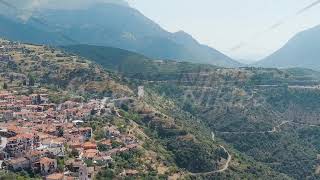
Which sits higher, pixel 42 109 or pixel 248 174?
pixel 42 109

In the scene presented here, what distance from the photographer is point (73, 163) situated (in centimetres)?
4250

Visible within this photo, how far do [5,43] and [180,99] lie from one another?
29508 millimetres

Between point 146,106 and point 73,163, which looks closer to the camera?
point 73,163

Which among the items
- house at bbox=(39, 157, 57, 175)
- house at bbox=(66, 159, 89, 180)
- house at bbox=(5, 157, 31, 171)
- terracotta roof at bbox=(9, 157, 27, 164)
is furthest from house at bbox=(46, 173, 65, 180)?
terracotta roof at bbox=(9, 157, 27, 164)

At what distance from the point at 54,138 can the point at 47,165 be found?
668 centimetres

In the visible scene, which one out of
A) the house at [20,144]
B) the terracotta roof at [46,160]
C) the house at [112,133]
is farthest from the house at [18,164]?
the house at [112,133]

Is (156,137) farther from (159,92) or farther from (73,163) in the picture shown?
(159,92)

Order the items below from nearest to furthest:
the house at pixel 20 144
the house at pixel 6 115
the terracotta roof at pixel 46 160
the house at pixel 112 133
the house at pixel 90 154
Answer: the terracotta roof at pixel 46 160 → the house at pixel 20 144 → the house at pixel 90 154 → the house at pixel 112 133 → the house at pixel 6 115

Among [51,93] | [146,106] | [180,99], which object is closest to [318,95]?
[180,99]

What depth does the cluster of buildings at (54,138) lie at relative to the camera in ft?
135

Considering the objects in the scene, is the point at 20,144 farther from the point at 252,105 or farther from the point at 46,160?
the point at 252,105

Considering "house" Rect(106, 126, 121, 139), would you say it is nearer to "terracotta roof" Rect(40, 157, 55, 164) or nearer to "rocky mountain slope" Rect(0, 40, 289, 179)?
"rocky mountain slope" Rect(0, 40, 289, 179)

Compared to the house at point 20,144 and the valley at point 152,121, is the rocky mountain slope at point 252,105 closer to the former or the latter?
the valley at point 152,121

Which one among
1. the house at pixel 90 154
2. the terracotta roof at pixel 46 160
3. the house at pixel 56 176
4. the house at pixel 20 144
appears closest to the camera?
the house at pixel 56 176
